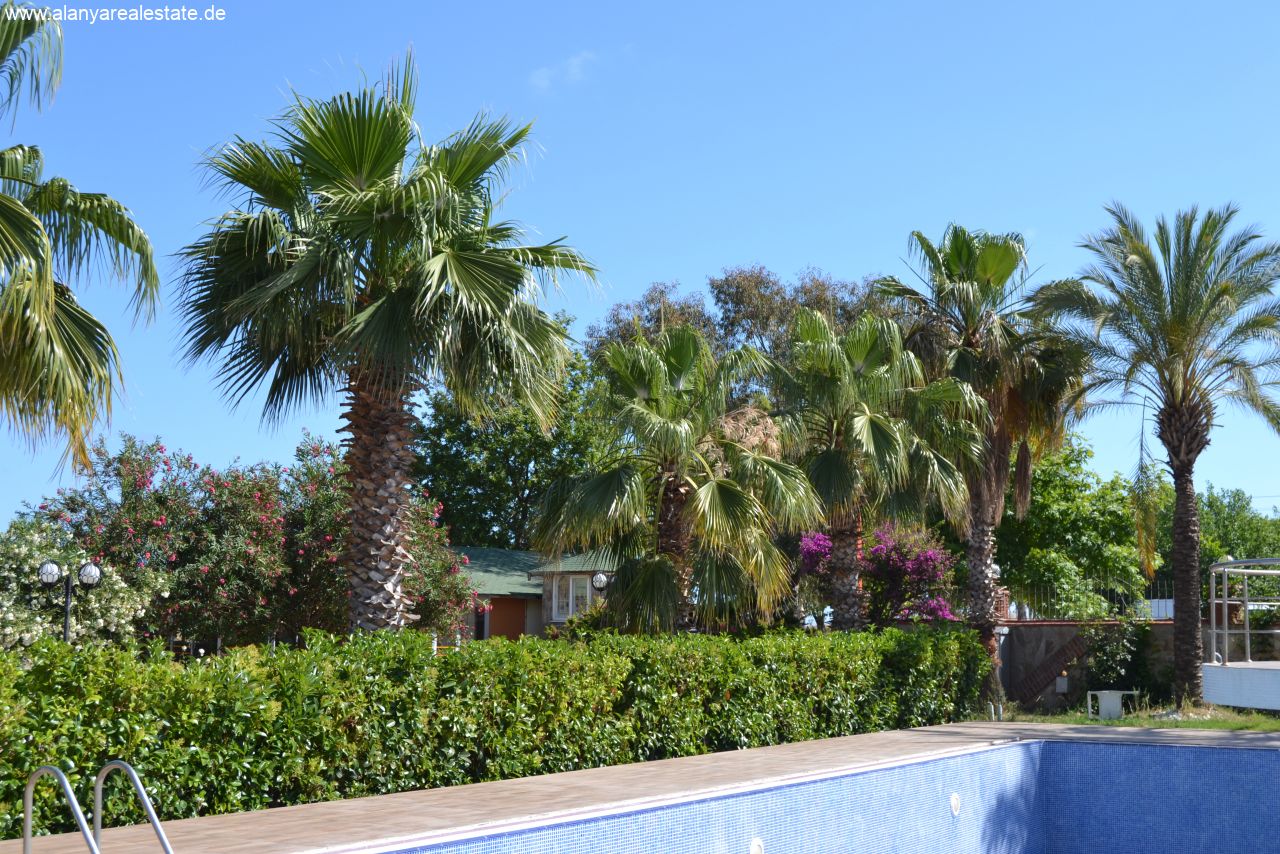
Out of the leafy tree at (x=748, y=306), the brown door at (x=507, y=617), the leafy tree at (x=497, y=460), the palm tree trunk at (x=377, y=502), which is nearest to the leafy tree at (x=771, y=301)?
the leafy tree at (x=748, y=306)

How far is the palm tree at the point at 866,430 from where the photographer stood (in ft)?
59.8

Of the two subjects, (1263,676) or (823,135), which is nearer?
(1263,676)

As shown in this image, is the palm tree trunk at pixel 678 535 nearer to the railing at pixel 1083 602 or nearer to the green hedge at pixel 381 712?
the green hedge at pixel 381 712

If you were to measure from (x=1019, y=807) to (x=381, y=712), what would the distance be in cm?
717

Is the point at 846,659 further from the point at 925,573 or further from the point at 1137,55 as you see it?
the point at 925,573

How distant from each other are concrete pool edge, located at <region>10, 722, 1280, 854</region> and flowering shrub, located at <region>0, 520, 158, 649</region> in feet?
42.6

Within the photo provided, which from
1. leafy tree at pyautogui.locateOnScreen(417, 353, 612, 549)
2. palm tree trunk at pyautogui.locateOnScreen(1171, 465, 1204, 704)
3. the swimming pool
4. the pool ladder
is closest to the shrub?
palm tree trunk at pyautogui.locateOnScreen(1171, 465, 1204, 704)

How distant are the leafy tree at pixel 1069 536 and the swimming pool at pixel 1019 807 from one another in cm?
2257

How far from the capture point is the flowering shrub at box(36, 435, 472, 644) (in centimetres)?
2308

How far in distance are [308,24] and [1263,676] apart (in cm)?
1333

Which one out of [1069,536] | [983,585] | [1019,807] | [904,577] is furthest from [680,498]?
[1069,536]

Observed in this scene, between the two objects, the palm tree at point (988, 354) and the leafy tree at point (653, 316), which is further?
the leafy tree at point (653, 316)

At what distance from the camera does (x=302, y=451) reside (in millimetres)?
26047

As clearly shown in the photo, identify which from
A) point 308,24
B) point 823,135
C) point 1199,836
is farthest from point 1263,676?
point 308,24
